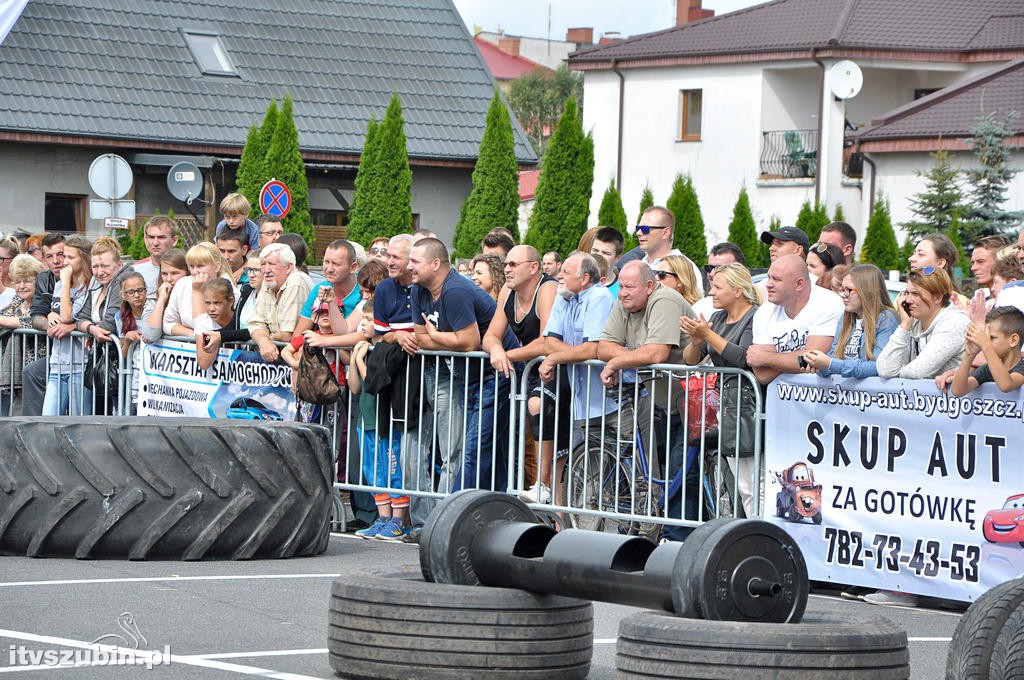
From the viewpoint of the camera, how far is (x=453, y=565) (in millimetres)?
6586

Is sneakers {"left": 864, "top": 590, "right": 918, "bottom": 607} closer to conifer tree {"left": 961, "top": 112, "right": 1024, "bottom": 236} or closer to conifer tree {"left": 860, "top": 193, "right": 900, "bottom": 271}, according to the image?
conifer tree {"left": 961, "top": 112, "right": 1024, "bottom": 236}

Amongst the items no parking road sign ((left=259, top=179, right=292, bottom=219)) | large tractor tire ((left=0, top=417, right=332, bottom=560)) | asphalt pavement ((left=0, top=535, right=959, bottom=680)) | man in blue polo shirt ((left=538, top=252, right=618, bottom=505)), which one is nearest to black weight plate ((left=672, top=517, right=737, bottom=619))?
asphalt pavement ((left=0, top=535, right=959, bottom=680))

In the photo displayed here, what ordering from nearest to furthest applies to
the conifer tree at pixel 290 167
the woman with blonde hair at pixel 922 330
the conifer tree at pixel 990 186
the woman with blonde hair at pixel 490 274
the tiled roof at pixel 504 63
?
the woman with blonde hair at pixel 922 330
the woman with blonde hair at pixel 490 274
the conifer tree at pixel 990 186
the conifer tree at pixel 290 167
the tiled roof at pixel 504 63

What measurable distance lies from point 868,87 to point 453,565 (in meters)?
39.0

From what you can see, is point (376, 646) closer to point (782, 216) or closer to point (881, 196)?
point (881, 196)

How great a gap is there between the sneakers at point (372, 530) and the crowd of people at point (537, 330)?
16 millimetres

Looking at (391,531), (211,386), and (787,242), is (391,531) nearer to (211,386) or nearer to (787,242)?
(211,386)

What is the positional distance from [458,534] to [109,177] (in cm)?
2024

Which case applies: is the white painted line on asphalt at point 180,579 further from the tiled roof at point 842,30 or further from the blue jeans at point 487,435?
A: the tiled roof at point 842,30

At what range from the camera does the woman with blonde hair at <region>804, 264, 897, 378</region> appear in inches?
378

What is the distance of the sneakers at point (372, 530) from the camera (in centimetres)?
1155

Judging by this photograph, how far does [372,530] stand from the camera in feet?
38.0

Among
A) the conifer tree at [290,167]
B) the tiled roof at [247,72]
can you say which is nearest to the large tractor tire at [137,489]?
the conifer tree at [290,167]

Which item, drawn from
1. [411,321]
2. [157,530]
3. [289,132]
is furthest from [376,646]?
[289,132]
